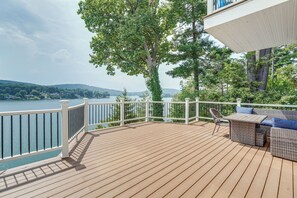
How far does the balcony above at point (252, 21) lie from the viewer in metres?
3.32

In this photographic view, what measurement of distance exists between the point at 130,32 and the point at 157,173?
360 inches

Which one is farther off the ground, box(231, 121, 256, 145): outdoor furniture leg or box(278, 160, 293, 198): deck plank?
box(231, 121, 256, 145): outdoor furniture leg

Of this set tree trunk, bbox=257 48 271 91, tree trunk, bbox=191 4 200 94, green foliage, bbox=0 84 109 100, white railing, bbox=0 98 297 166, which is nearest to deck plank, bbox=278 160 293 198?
white railing, bbox=0 98 297 166

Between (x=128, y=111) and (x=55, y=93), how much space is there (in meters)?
5.09

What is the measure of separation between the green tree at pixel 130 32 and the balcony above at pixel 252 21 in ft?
19.9

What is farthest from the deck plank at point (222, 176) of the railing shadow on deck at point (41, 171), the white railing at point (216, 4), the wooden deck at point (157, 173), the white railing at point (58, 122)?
the white railing at point (216, 4)

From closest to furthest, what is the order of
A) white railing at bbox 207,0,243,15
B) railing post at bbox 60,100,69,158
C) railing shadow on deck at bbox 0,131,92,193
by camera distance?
railing shadow on deck at bbox 0,131,92,193 → railing post at bbox 60,100,69,158 → white railing at bbox 207,0,243,15

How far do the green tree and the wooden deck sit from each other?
6.35 m

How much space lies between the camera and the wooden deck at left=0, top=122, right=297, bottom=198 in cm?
221

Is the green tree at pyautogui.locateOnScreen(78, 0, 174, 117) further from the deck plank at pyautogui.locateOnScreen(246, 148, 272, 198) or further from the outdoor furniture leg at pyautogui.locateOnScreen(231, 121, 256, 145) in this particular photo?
the deck plank at pyautogui.locateOnScreen(246, 148, 272, 198)

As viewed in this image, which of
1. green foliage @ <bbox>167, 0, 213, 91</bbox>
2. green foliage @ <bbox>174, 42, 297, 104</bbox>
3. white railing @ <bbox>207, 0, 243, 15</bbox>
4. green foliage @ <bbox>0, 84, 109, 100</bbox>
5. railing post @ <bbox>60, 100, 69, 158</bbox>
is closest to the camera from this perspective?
railing post @ <bbox>60, 100, 69, 158</bbox>

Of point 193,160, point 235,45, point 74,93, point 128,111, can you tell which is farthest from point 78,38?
point 193,160

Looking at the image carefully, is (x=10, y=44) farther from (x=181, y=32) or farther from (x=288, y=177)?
(x=288, y=177)

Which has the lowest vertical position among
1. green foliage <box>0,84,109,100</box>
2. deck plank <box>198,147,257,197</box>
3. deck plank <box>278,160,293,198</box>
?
deck plank <box>278,160,293,198</box>
